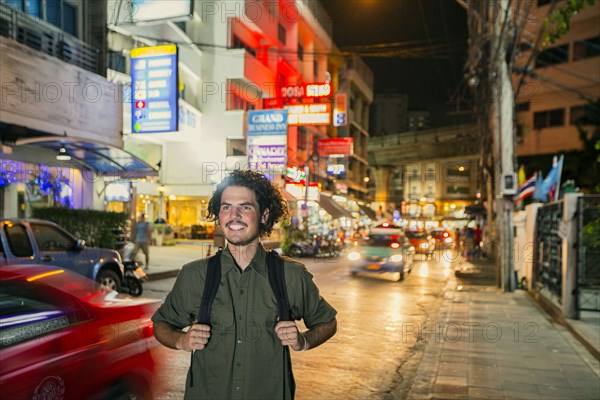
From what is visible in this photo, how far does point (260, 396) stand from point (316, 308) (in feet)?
1.68

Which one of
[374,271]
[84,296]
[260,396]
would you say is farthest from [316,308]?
[374,271]

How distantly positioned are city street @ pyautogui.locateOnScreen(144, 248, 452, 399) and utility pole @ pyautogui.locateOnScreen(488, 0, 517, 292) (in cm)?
214

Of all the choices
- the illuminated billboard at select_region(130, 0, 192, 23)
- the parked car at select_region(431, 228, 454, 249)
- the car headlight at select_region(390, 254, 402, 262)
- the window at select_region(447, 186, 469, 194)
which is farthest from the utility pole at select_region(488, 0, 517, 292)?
the window at select_region(447, 186, 469, 194)

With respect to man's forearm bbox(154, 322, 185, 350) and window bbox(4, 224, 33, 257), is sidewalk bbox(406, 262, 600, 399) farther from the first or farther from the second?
window bbox(4, 224, 33, 257)

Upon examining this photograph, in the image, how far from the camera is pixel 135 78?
17406 millimetres

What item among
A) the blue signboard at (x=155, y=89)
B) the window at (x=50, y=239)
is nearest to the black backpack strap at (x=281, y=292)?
the window at (x=50, y=239)

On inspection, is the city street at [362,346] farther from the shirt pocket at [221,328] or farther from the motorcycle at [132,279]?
the shirt pocket at [221,328]

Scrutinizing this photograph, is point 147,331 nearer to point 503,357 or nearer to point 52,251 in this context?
point 503,357

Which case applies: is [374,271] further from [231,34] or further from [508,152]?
[231,34]

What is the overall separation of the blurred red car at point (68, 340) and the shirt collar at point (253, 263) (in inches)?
56.2

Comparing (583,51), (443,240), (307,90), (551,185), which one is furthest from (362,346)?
(583,51)

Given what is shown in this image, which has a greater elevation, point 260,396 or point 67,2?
point 67,2

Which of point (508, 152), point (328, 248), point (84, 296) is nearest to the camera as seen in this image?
point (84, 296)

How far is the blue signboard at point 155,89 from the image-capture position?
1700 cm
